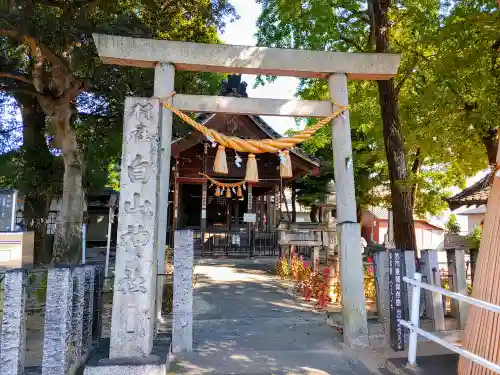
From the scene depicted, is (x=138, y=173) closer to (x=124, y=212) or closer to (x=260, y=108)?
(x=124, y=212)

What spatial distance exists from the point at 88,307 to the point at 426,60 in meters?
8.27

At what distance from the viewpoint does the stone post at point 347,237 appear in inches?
190

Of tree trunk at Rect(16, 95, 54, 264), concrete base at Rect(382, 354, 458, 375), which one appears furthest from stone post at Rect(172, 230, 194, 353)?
tree trunk at Rect(16, 95, 54, 264)

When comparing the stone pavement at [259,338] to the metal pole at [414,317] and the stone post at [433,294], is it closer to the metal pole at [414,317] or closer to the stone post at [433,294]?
the metal pole at [414,317]

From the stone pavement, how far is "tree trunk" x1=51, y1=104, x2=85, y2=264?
463cm

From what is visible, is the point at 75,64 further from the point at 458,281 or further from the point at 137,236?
the point at 458,281

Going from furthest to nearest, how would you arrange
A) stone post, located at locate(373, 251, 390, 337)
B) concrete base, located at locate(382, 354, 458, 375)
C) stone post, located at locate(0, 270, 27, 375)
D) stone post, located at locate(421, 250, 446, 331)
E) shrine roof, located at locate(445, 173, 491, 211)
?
1. shrine roof, located at locate(445, 173, 491, 211)
2. stone post, located at locate(421, 250, 446, 331)
3. stone post, located at locate(373, 251, 390, 337)
4. concrete base, located at locate(382, 354, 458, 375)
5. stone post, located at locate(0, 270, 27, 375)

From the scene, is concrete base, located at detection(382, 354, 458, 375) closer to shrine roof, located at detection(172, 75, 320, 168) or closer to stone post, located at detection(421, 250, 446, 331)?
stone post, located at detection(421, 250, 446, 331)

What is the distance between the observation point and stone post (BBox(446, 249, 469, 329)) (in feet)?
17.1

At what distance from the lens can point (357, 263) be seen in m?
4.96

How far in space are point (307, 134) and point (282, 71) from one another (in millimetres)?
995

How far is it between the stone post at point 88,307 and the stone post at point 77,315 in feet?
0.43

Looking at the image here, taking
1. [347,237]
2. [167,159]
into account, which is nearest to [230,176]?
[167,159]

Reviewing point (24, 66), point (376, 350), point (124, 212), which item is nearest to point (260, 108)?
point (124, 212)
